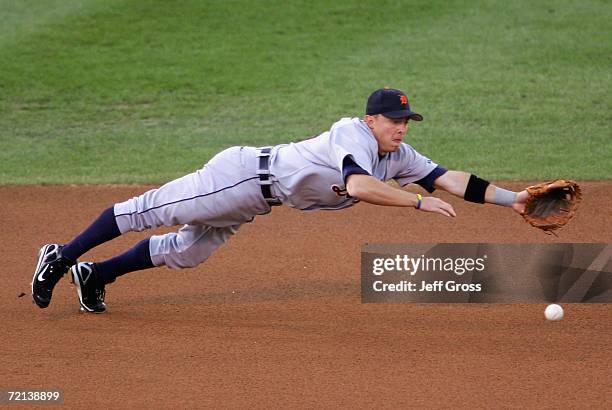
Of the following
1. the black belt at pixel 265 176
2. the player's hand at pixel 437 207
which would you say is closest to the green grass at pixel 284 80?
the black belt at pixel 265 176

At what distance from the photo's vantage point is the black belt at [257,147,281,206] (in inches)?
217

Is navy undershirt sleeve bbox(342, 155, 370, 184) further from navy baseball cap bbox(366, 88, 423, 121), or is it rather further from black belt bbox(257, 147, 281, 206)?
black belt bbox(257, 147, 281, 206)

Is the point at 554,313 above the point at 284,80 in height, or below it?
below

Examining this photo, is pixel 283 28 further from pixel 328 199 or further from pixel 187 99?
pixel 328 199

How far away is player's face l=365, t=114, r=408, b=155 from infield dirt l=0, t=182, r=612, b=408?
99 cm

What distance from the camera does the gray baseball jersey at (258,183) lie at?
5.41 m

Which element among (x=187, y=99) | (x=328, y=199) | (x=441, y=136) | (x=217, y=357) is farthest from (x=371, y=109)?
(x=187, y=99)

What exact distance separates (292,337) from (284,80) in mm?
6978

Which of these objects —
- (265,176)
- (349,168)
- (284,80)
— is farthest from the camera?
(284,80)

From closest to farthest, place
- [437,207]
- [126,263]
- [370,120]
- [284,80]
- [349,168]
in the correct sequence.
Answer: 1. [437,207]
2. [349,168]
3. [370,120]
4. [126,263]
5. [284,80]

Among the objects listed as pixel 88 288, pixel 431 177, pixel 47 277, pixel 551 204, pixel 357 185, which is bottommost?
pixel 88 288

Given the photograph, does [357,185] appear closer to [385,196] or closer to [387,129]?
[385,196]

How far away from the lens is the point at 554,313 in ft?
18.4

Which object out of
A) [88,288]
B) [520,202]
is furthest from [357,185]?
[88,288]
